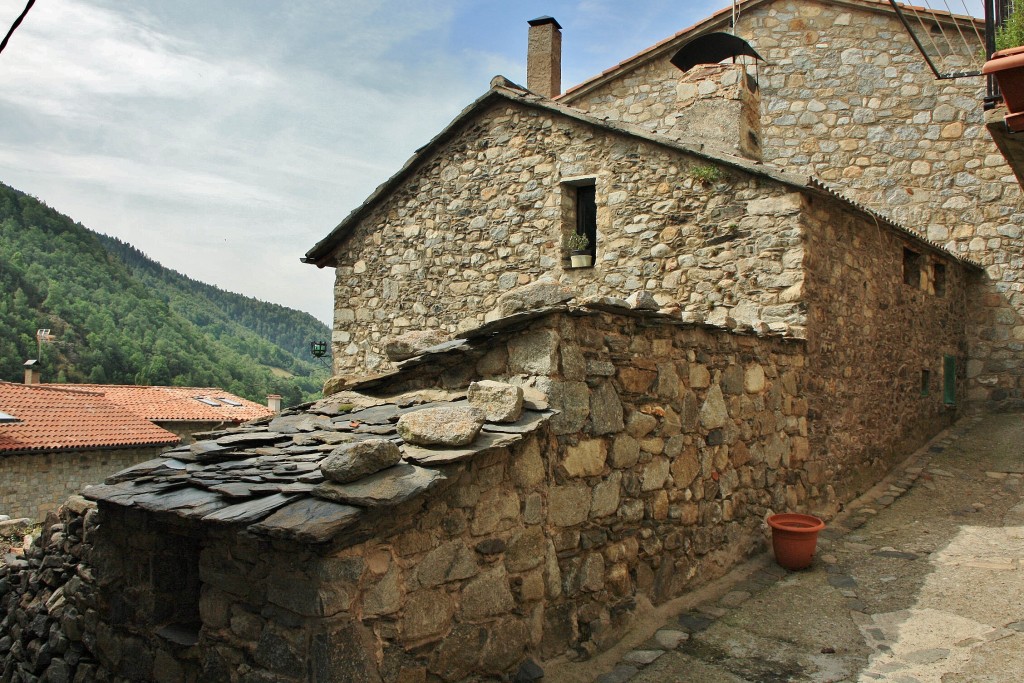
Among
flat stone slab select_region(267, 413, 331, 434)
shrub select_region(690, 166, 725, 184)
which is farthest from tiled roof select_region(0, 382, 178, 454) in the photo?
shrub select_region(690, 166, 725, 184)

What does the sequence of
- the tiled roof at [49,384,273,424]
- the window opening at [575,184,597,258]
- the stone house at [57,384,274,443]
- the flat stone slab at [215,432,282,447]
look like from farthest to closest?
1. the tiled roof at [49,384,273,424]
2. the stone house at [57,384,274,443]
3. the window opening at [575,184,597,258]
4. the flat stone slab at [215,432,282,447]

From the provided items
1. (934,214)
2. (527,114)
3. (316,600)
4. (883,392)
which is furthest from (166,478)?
(934,214)

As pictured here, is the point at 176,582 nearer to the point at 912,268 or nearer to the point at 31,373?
the point at 912,268

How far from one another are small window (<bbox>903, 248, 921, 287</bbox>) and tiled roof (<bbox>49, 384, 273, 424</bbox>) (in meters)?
20.0

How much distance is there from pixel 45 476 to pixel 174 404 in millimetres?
8001

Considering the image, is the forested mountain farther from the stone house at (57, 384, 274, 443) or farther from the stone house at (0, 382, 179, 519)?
the stone house at (0, 382, 179, 519)

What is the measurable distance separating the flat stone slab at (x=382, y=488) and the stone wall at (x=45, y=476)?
17.4m

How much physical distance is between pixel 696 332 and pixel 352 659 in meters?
3.61

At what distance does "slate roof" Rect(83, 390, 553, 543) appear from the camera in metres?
3.02

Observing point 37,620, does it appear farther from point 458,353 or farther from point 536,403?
point 536,403

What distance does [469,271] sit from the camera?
30.1 ft

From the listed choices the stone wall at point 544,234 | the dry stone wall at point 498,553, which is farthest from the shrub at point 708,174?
the dry stone wall at point 498,553

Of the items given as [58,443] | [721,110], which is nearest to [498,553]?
[721,110]

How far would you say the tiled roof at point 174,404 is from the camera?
25484mm
